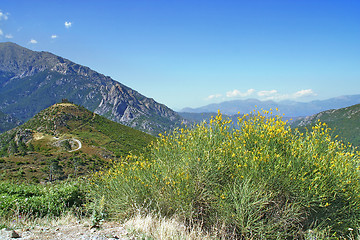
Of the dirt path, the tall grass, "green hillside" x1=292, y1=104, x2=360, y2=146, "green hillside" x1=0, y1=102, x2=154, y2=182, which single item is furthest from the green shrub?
"green hillside" x1=292, y1=104, x2=360, y2=146

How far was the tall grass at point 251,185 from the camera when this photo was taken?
467 cm

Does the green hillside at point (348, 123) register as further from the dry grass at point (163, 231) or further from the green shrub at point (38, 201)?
the dry grass at point (163, 231)

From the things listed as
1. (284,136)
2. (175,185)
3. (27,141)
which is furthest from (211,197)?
(27,141)

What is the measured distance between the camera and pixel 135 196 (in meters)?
5.84

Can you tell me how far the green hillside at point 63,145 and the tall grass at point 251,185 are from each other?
2134 cm

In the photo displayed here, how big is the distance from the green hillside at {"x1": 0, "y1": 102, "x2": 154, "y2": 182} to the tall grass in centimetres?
2134

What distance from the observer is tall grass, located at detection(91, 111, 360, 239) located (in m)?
4.67

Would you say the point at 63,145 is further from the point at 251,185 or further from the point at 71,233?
the point at 251,185

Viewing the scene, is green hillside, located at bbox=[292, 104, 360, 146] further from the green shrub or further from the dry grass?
the dry grass

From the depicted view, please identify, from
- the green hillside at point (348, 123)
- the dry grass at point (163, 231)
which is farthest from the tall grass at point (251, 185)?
the green hillside at point (348, 123)

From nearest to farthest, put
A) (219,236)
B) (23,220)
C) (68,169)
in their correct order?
1. (219,236)
2. (23,220)
3. (68,169)

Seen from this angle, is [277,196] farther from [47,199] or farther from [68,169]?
[68,169]

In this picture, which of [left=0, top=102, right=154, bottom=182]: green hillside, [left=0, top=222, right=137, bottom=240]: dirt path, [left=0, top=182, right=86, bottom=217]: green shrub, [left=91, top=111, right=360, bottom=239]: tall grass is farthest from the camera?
[left=0, top=102, right=154, bottom=182]: green hillside

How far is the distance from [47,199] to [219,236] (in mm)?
5481
